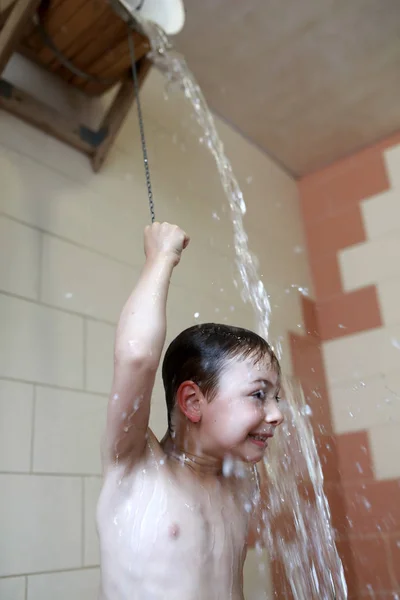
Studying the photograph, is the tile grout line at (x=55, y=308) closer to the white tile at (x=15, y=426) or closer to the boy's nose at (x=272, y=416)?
the white tile at (x=15, y=426)

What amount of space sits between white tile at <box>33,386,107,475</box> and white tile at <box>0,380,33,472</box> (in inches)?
0.7

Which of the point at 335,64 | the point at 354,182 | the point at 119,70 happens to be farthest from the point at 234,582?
the point at 354,182

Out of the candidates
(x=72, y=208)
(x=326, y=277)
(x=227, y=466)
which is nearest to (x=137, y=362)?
(x=227, y=466)

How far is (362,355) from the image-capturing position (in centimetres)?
218

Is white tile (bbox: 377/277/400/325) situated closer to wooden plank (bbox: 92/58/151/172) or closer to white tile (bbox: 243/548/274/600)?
white tile (bbox: 243/548/274/600)

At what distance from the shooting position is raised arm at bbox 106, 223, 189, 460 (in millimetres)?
740

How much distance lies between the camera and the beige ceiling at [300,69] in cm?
179

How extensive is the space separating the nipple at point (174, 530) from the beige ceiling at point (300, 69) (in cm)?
143

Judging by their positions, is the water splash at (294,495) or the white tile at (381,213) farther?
the white tile at (381,213)

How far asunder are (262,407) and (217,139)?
4.89ft

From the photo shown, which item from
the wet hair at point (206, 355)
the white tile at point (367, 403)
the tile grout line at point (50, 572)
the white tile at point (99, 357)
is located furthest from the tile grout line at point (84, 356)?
the white tile at point (367, 403)

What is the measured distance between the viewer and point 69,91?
1570mm

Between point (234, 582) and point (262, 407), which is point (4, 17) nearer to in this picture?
point (262, 407)

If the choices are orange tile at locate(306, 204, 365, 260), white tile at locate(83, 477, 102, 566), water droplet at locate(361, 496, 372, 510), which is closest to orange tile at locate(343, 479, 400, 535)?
water droplet at locate(361, 496, 372, 510)
